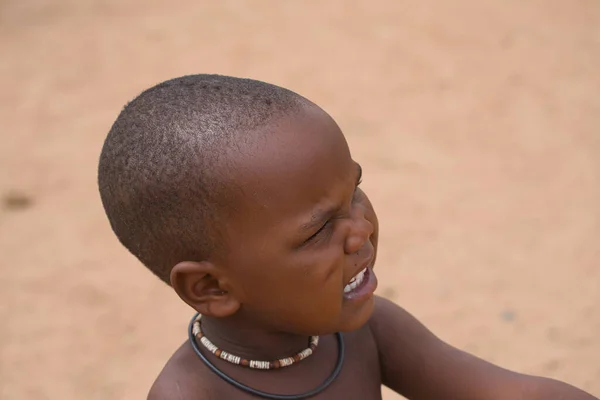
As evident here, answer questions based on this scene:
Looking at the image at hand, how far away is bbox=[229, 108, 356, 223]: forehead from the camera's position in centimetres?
135

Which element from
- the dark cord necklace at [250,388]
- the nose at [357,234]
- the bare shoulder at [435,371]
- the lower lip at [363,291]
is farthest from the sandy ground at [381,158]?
the nose at [357,234]

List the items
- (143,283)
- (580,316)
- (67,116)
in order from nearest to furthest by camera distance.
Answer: (580,316), (143,283), (67,116)

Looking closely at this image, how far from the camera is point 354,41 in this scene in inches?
208

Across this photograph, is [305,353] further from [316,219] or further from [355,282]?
[316,219]

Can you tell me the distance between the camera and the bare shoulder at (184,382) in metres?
1.52

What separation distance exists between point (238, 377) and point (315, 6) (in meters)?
4.52

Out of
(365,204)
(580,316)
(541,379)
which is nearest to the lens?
(365,204)

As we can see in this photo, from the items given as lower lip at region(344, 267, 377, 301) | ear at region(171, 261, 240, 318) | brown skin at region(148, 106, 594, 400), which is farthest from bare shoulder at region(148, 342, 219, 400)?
lower lip at region(344, 267, 377, 301)

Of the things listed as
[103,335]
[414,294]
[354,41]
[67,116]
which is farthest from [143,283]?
[354,41]

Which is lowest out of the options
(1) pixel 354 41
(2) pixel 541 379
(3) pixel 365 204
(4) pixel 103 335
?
(4) pixel 103 335

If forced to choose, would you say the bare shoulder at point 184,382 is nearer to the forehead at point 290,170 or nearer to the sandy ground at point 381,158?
the forehead at point 290,170

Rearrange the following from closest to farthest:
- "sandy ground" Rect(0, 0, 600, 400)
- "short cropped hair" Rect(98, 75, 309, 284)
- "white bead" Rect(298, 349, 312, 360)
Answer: "short cropped hair" Rect(98, 75, 309, 284) < "white bead" Rect(298, 349, 312, 360) < "sandy ground" Rect(0, 0, 600, 400)

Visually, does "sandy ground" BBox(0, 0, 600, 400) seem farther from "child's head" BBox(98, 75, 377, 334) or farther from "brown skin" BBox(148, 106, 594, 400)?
"child's head" BBox(98, 75, 377, 334)

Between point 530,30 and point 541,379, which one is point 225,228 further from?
point 530,30
